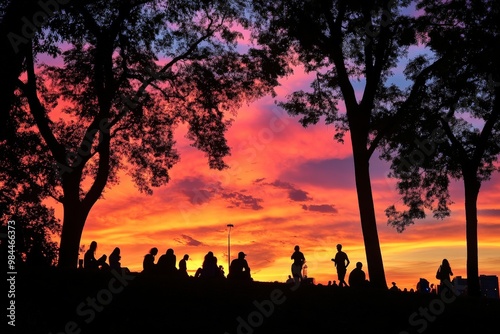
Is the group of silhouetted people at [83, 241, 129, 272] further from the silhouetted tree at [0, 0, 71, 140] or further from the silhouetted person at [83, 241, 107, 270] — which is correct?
the silhouetted tree at [0, 0, 71, 140]

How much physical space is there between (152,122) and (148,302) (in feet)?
55.6

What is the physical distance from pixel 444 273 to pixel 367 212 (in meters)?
7.67

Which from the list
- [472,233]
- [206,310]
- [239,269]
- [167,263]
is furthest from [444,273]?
[206,310]

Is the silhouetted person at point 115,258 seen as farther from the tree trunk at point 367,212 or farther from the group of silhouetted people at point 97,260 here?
the tree trunk at point 367,212

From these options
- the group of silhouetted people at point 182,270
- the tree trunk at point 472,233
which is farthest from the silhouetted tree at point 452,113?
the group of silhouetted people at point 182,270

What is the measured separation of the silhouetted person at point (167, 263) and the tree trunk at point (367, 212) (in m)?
7.75

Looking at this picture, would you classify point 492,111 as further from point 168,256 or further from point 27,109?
point 27,109

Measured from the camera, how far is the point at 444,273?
2789 cm

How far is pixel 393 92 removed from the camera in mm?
28234

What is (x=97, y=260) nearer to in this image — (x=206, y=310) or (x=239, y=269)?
(x=239, y=269)

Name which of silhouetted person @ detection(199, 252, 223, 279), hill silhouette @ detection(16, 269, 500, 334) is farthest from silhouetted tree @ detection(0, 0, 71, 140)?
silhouetted person @ detection(199, 252, 223, 279)

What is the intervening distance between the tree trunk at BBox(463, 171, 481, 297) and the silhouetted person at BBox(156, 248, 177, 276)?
46.5 feet

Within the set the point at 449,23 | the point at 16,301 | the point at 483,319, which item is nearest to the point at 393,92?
the point at 449,23

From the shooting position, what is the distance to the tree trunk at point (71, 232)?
22.1m
